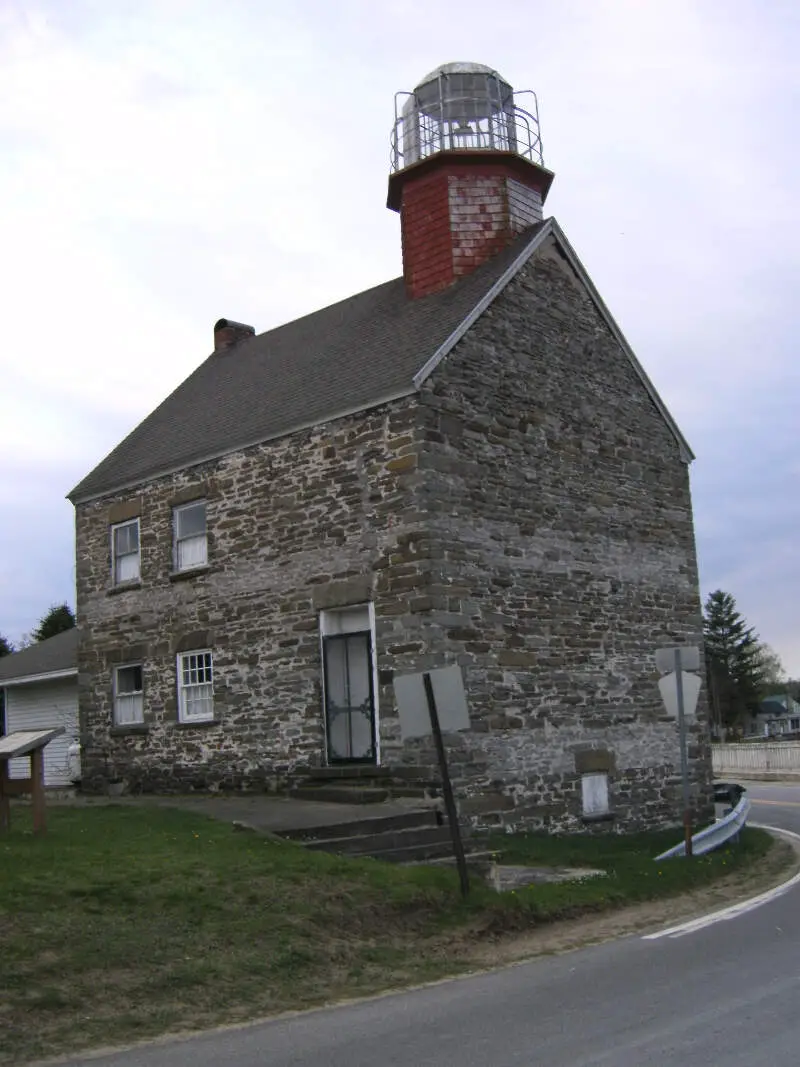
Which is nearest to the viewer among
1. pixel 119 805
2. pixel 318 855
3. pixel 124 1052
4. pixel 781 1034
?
pixel 781 1034

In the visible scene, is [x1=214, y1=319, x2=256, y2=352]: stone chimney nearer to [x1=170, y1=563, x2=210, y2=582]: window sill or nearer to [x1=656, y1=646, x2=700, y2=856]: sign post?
[x1=170, y1=563, x2=210, y2=582]: window sill

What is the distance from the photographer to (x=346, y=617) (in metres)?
17.1

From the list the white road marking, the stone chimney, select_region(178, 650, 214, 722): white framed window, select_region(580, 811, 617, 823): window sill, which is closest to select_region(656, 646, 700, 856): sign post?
the white road marking

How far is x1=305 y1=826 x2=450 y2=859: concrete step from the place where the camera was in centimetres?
1271

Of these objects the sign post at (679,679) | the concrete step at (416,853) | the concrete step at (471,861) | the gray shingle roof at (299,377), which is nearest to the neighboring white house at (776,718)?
the gray shingle roof at (299,377)

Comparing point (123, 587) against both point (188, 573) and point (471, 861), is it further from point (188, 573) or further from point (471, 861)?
point (471, 861)

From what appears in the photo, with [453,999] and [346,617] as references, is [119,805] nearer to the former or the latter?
[346,617]

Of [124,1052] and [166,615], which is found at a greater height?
[166,615]

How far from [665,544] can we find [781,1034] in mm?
14385

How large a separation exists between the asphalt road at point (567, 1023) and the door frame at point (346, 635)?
283 inches

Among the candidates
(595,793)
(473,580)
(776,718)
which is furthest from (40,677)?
(776,718)

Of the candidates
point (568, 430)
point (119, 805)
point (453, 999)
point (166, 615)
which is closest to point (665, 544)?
point (568, 430)

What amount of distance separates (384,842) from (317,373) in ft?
29.4

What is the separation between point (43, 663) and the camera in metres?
27.2
